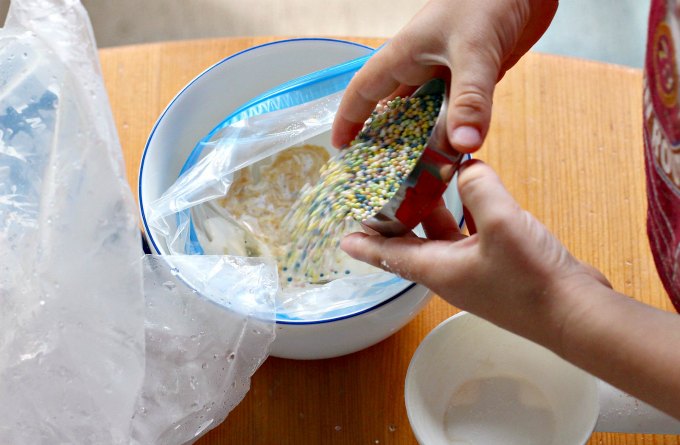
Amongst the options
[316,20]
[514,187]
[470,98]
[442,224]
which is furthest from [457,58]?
[316,20]

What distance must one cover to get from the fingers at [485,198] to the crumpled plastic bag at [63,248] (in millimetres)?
241

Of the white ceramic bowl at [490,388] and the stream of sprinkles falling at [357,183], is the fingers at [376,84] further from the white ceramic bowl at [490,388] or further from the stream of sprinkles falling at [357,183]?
the white ceramic bowl at [490,388]

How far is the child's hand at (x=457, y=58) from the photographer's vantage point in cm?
55

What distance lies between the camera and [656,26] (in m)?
0.55

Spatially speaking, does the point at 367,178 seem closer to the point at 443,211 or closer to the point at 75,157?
the point at 443,211

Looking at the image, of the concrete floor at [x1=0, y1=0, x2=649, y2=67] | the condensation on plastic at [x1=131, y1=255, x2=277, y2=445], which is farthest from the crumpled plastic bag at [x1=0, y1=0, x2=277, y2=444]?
the concrete floor at [x1=0, y1=0, x2=649, y2=67]

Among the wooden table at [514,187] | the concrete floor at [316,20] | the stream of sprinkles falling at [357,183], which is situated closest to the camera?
the stream of sprinkles falling at [357,183]

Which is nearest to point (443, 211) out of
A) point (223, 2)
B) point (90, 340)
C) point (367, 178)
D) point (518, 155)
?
point (367, 178)

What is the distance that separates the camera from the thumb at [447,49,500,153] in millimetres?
539

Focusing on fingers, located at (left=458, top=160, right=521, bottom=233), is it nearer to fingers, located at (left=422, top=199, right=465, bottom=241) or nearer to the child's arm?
the child's arm

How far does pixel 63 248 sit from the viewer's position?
0.57 m

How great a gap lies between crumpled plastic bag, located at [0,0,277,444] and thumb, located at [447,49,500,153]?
0.79ft

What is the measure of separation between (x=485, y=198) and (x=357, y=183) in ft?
0.46

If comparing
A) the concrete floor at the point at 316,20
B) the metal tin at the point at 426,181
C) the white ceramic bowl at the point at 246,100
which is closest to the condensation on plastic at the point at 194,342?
the white ceramic bowl at the point at 246,100
